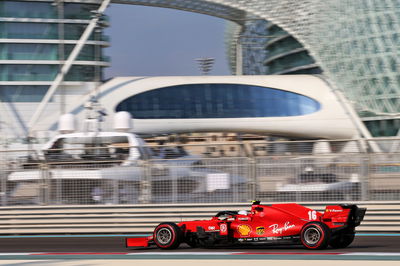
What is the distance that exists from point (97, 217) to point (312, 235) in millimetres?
6349

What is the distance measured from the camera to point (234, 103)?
6806 centimetres

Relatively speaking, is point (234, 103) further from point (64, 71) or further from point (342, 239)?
point (342, 239)

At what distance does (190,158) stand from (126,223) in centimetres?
197

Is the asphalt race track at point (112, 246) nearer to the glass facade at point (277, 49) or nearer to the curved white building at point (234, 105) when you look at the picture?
the curved white building at point (234, 105)

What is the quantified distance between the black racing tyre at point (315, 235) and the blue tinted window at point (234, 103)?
55.9 m

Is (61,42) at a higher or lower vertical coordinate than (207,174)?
higher

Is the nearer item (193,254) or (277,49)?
(193,254)

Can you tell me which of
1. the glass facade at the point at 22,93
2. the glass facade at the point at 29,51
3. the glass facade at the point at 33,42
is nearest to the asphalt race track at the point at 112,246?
the glass facade at the point at 33,42

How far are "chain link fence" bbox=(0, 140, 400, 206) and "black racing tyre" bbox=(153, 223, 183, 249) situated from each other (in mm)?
3590

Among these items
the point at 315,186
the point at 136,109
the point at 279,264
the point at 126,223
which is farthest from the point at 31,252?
the point at 136,109

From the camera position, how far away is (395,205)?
15.4 metres

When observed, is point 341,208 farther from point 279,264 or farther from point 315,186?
point 315,186

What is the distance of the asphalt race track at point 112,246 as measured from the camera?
1227cm

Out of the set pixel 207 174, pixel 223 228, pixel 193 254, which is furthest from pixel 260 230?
pixel 207 174
